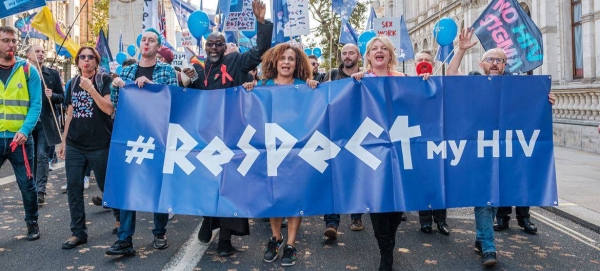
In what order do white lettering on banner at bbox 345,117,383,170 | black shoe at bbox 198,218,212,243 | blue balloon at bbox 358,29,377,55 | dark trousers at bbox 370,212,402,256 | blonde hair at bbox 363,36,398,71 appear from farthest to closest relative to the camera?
blue balloon at bbox 358,29,377,55 → black shoe at bbox 198,218,212,243 → blonde hair at bbox 363,36,398,71 → white lettering on banner at bbox 345,117,383,170 → dark trousers at bbox 370,212,402,256

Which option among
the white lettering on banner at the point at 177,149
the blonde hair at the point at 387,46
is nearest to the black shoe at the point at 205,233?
the white lettering on banner at the point at 177,149

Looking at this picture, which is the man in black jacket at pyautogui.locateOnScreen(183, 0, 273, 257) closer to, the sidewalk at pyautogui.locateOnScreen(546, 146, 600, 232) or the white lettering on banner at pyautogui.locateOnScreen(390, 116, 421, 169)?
the white lettering on banner at pyautogui.locateOnScreen(390, 116, 421, 169)

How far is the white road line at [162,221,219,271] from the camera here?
4.50m

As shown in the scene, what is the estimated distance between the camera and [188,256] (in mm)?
4840

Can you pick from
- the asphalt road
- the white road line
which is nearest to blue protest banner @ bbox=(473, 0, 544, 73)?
the asphalt road

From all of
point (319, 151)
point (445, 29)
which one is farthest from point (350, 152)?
point (445, 29)

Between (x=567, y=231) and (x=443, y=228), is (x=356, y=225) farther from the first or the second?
(x=567, y=231)

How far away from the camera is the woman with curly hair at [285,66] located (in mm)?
4805

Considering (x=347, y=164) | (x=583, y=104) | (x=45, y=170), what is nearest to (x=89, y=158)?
(x=347, y=164)

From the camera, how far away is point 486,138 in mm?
4555

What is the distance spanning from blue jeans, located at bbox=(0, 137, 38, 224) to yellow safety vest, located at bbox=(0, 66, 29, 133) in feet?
0.54

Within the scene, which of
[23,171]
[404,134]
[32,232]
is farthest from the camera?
[32,232]

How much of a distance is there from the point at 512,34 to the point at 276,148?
4058 mm

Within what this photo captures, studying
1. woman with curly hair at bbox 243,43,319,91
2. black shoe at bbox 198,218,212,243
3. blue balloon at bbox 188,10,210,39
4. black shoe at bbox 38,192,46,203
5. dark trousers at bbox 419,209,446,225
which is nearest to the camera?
woman with curly hair at bbox 243,43,319,91
